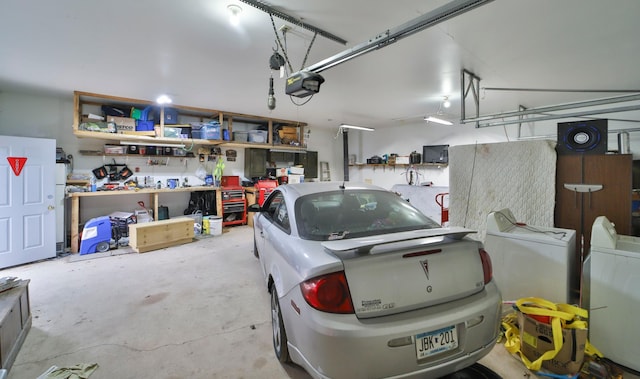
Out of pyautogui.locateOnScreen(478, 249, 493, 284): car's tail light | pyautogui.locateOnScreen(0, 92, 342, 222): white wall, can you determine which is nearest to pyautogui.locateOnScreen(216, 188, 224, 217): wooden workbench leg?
pyautogui.locateOnScreen(0, 92, 342, 222): white wall

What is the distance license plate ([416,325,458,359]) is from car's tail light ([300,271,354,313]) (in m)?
0.36

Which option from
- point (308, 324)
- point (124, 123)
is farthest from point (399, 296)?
point (124, 123)

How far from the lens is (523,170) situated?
2.98m

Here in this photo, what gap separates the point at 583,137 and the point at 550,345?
84.1 inches

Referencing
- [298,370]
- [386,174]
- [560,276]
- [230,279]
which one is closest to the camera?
[298,370]

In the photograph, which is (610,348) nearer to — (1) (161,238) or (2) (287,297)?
(2) (287,297)

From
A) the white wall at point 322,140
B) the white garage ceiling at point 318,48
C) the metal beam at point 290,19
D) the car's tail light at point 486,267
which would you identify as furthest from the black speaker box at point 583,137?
the white wall at point 322,140

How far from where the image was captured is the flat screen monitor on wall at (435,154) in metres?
7.18

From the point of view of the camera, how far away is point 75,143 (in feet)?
16.8

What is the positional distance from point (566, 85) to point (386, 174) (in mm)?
4977

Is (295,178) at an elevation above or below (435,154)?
below

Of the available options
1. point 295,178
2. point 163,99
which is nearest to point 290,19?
point 163,99

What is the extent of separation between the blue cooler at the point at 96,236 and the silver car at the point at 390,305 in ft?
15.1

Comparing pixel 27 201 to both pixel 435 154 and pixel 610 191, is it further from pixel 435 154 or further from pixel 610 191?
pixel 435 154
